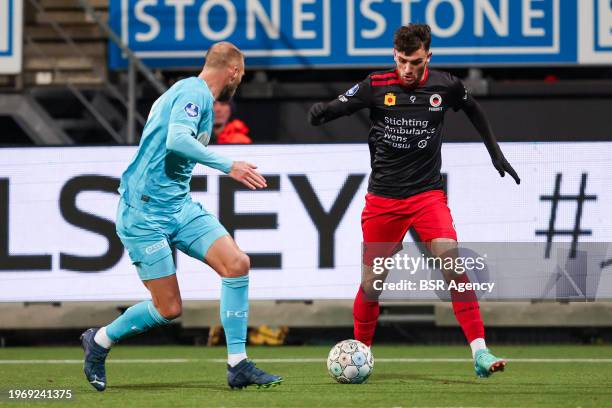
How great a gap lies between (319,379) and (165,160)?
1939 millimetres

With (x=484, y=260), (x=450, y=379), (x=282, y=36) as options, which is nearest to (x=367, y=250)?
(x=450, y=379)

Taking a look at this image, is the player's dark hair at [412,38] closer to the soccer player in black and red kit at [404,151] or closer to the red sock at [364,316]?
the soccer player in black and red kit at [404,151]

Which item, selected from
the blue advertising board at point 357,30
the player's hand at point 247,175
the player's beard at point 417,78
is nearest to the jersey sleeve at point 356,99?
the player's beard at point 417,78

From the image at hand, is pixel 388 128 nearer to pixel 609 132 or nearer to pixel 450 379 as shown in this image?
pixel 450 379

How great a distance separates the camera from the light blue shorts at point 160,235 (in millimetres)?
7559

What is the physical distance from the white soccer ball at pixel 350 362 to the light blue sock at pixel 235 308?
723 mm

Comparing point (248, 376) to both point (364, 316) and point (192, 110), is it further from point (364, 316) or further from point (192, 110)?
point (192, 110)

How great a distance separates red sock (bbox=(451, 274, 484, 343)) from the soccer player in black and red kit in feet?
0.12

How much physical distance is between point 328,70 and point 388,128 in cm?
629

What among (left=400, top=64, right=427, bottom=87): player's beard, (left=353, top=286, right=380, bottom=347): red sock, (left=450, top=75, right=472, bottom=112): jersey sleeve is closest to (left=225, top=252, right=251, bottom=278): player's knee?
(left=353, top=286, right=380, bottom=347): red sock

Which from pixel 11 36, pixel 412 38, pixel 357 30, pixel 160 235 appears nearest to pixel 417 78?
pixel 412 38

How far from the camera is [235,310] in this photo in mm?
7609

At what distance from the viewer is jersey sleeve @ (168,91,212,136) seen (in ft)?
23.9

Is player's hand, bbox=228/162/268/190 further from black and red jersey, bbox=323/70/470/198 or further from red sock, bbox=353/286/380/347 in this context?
red sock, bbox=353/286/380/347
